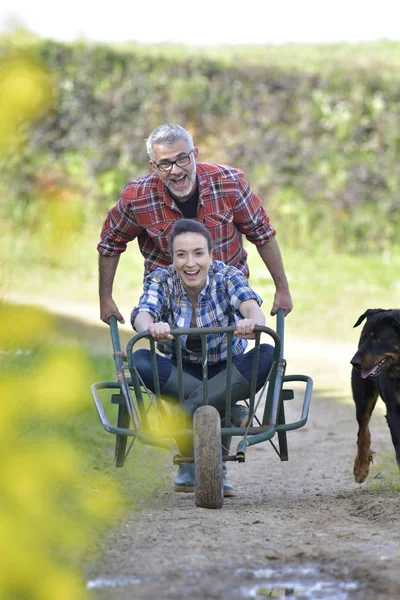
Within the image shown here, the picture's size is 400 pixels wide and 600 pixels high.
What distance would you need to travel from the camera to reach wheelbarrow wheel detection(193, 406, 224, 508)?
4449 mm

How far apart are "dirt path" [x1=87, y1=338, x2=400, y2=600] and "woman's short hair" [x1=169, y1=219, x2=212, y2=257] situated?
1.21m

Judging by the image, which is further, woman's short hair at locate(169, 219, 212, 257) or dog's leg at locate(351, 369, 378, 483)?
dog's leg at locate(351, 369, 378, 483)

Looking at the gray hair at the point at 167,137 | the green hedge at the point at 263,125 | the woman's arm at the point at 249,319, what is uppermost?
the green hedge at the point at 263,125

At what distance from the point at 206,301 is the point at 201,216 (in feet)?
1.66

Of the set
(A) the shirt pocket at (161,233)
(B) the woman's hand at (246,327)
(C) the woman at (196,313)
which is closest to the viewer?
(B) the woman's hand at (246,327)

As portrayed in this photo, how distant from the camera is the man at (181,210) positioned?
5297 millimetres

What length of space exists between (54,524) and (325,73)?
552 inches

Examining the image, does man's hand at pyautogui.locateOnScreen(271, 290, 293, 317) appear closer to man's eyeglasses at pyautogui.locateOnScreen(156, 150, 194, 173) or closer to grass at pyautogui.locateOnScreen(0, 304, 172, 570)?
man's eyeglasses at pyautogui.locateOnScreen(156, 150, 194, 173)

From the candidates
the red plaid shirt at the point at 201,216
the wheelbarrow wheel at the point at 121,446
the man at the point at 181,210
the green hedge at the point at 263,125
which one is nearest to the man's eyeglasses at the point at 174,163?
the man at the point at 181,210

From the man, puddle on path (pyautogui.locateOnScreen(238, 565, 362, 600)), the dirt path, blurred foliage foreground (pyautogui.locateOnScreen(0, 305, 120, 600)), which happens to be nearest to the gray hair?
the man

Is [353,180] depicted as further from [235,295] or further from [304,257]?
[235,295]

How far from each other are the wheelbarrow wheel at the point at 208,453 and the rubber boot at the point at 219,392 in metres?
0.28

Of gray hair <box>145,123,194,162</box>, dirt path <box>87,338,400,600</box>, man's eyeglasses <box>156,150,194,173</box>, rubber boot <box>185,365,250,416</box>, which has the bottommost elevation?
dirt path <box>87,338,400,600</box>

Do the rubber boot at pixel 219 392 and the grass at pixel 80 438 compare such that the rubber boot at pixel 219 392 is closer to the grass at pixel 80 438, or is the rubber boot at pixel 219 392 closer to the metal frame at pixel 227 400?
the metal frame at pixel 227 400
